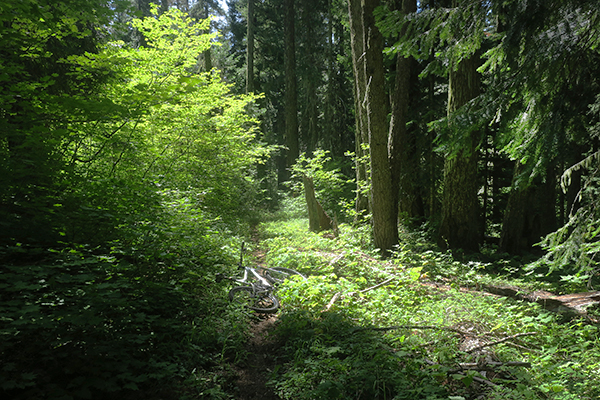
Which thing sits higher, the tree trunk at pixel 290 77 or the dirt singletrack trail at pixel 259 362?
the tree trunk at pixel 290 77

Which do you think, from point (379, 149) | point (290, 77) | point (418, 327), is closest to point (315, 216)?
point (379, 149)

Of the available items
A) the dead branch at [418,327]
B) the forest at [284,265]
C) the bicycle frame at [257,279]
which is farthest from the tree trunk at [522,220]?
the bicycle frame at [257,279]

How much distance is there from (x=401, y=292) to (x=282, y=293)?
186 centimetres

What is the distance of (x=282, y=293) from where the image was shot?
5012 millimetres

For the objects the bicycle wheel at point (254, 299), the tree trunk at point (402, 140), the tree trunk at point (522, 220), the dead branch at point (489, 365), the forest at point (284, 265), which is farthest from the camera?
the tree trunk at point (402, 140)

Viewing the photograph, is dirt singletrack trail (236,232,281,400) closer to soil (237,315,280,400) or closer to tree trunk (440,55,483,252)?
soil (237,315,280,400)

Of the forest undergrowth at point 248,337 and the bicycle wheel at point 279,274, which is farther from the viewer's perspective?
the bicycle wheel at point 279,274

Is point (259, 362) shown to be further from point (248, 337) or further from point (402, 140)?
point (402, 140)

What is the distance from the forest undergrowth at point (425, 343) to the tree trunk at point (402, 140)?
11.4ft

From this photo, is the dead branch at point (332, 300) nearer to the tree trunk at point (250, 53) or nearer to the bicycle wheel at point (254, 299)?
the bicycle wheel at point (254, 299)

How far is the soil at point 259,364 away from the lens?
3047 mm

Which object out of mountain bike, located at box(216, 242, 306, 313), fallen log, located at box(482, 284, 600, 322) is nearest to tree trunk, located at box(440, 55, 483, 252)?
fallen log, located at box(482, 284, 600, 322)

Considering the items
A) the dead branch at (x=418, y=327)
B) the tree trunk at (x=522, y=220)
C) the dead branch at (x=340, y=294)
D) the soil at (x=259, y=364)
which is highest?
the tree trunk at (x=522, y=220)

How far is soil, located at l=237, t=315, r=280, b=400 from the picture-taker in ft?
10.00
